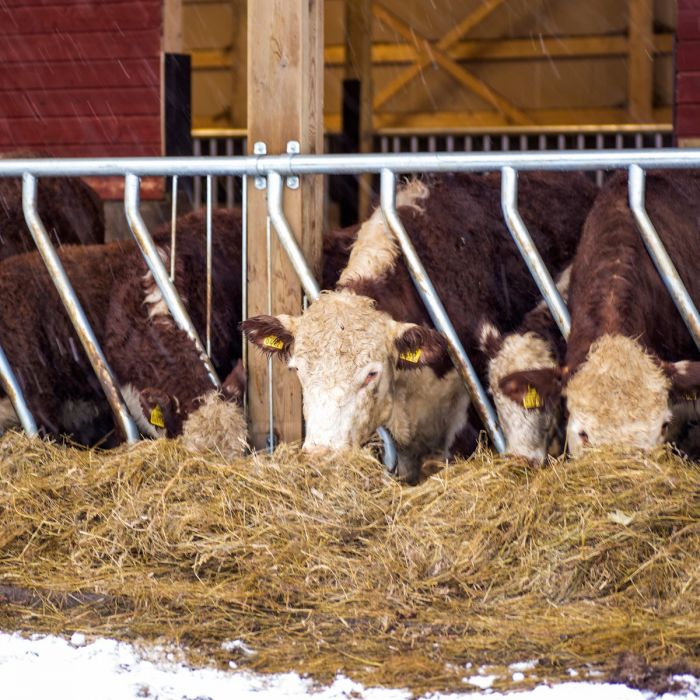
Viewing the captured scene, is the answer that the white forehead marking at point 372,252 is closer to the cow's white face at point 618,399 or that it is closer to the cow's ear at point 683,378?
the cow's white face at point 618,399

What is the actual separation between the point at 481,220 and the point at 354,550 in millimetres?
2519

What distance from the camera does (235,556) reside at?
13.7 feet

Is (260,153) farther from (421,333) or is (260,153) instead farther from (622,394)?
(622,394)

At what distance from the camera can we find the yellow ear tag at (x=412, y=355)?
201 inches

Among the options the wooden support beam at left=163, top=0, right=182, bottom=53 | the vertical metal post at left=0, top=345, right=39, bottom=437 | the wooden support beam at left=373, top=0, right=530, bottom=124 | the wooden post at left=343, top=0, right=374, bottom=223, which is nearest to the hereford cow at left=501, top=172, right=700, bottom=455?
the vertical metal post at left=0, top=345, right=39, bottom=437

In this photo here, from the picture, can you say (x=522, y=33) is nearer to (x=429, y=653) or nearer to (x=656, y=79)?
(x=656, y=79)

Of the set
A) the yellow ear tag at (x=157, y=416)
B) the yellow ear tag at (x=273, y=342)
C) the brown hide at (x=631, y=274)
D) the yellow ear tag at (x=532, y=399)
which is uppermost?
the brown hide at (x=631, y=274)

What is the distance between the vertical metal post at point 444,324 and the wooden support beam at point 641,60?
12063mm

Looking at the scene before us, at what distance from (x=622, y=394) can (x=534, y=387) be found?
39cm

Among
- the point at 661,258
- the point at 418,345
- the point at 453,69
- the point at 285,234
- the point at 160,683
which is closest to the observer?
the point at 160,683

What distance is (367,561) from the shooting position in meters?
4.10

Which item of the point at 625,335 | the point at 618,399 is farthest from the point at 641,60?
the point at 618,399

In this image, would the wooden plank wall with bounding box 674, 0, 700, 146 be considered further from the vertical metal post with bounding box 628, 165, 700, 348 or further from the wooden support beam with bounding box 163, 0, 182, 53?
the vertical metal post with bounding box 628, 165, 700, 348

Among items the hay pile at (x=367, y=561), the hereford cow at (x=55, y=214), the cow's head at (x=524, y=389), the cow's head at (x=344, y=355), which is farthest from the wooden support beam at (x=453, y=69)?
the hay pile at (x=367, y=561)
